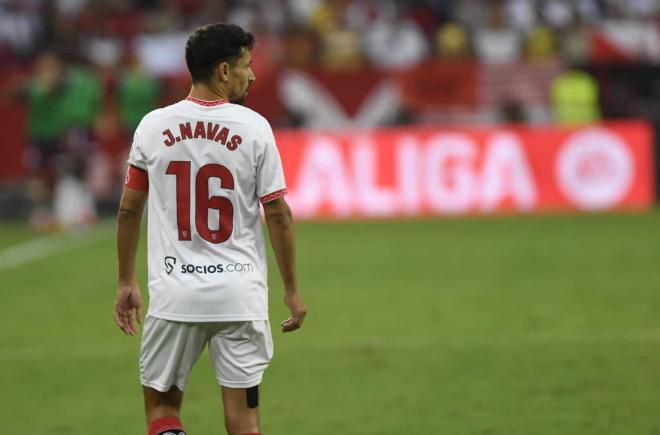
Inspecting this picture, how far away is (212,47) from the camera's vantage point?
4.83 metres

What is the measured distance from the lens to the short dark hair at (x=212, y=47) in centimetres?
483

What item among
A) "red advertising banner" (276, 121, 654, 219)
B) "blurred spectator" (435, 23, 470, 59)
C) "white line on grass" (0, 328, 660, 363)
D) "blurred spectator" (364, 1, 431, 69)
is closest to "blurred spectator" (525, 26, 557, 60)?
"blurred spectator" (435, 23, 470, 59)

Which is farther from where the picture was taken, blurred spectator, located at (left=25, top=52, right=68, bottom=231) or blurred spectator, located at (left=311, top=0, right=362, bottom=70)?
blurred spectator, located at (left=311, top=0, right=362, bottom=70)

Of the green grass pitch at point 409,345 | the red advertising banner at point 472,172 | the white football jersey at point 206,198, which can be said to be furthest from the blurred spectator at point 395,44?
the white football jersey at point 206,198

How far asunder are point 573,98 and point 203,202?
1675cm

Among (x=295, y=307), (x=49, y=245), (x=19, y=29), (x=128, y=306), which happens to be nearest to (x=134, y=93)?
(x=49, y=245)

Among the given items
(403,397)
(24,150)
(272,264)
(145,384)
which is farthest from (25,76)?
(145,384)

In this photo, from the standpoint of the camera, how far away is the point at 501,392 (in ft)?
25.0

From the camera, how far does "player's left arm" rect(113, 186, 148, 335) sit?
4.93 metres

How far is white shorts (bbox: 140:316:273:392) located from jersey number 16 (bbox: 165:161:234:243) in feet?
1.11

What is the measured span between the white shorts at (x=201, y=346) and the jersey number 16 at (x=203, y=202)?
1.11 feet

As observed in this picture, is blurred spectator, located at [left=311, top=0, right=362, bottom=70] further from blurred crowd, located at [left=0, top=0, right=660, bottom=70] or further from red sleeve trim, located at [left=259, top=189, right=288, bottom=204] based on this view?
red sleeve trim, located at [left=259, top=189, right=288, bottom=204]

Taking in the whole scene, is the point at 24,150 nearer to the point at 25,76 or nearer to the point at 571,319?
the point at 25,76

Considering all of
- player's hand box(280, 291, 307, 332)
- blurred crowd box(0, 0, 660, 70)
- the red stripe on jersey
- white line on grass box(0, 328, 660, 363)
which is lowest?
white line on grass box(0, 328, 660, 363)
